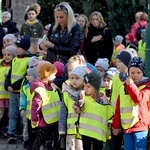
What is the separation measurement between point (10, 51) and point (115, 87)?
11.8ft

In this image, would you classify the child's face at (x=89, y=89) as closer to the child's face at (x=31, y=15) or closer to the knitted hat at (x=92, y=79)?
the knitted hat at (x=92, y=79)

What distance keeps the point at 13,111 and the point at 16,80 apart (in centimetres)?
55

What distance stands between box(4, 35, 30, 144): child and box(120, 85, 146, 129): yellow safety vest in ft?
11.9

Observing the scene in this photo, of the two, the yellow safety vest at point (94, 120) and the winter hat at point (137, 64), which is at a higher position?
the winter hat at point (137, 64)

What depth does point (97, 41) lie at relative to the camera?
1401 cm

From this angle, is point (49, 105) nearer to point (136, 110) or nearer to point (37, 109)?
point (37, 109)

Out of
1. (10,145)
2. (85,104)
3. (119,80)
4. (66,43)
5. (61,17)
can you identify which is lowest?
(10,145)

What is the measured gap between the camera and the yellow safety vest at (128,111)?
8719 mm

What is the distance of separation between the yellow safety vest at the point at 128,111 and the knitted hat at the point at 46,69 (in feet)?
5.43

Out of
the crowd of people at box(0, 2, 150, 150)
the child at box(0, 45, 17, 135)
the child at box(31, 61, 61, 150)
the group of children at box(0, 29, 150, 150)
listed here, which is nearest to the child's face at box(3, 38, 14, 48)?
Result: the crowd of people at box(0, 2, 150, 150)

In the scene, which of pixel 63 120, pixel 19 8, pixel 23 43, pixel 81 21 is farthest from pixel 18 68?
pixel 19 8

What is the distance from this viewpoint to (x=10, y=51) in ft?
41.8

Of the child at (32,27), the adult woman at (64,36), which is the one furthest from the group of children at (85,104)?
the child at (32,27)

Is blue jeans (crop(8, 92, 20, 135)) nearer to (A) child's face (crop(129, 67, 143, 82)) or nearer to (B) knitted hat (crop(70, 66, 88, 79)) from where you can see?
(B) knitted hat (crop(70, 66, 88, 79))
